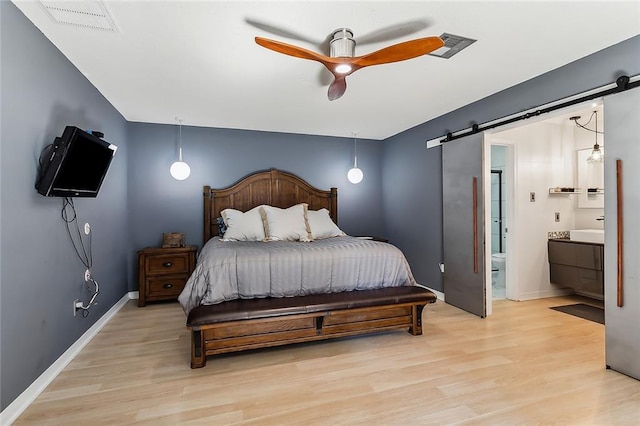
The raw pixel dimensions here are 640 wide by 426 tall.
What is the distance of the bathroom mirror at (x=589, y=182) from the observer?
4.52 meters

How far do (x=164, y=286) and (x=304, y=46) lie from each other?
11.1 ft

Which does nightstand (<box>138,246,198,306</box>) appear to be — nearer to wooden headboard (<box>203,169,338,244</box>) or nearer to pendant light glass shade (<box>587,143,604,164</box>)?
wooden headboard (<box>203,169,338,244</box>)

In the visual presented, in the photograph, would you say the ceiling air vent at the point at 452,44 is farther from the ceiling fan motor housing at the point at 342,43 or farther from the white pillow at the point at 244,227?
the white pillow at the point at 244,227

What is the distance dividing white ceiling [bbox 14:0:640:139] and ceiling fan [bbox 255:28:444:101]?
0.09m

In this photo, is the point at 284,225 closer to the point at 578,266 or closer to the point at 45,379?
the point at 45,379

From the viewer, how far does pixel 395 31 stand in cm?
224

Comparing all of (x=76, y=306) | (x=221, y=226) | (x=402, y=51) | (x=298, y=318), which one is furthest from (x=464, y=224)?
(x=76, y=306)

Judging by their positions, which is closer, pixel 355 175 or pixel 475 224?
pixel 475 224

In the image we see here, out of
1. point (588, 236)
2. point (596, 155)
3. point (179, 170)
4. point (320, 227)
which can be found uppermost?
point (596, 155)

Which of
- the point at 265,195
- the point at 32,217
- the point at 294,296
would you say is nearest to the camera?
the point at 32,217

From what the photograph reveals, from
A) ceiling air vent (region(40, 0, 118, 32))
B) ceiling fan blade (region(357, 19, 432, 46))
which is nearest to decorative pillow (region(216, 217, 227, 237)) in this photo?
ceiling air vent (region(40, 0, 118, 32))

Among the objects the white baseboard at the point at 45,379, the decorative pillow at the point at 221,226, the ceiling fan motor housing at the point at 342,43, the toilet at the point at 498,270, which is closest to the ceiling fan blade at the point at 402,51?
the ceiling fan motor housing at the point at 342,43

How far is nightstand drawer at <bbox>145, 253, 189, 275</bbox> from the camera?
406 cm

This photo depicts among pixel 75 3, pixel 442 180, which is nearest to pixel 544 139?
pixel 442 180
